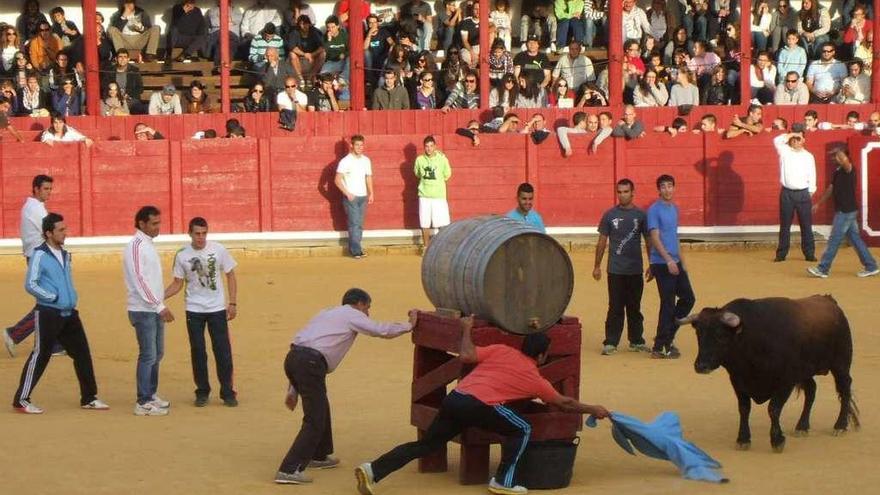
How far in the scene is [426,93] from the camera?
79.0 feet

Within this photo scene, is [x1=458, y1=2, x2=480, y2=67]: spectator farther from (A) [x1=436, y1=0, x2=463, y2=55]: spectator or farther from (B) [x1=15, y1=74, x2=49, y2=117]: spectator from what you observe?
(B) [x1=15, y1=74, x2=49, y2=117]: spectator

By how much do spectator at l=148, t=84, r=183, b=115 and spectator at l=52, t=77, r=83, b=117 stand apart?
3.36ft

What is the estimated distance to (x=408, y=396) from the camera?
1287 cm

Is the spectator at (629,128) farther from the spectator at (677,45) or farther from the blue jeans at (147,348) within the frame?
the blue jeans at (147,348)

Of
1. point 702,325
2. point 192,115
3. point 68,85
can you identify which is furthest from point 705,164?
point 702,325

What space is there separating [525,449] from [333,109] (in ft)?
49.1

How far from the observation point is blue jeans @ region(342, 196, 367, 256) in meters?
22.2

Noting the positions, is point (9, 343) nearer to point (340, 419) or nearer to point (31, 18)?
point (340, 419)

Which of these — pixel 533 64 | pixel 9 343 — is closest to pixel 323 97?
pixel 533 64

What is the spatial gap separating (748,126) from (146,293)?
12943mm

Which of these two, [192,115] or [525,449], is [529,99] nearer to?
[192,115]

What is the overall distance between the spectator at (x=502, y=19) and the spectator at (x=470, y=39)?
0.48m

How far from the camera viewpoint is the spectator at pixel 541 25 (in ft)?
84.2

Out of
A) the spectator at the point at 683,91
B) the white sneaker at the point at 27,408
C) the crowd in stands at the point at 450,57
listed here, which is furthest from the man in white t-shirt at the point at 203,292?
the spectator at the point at 683,91
